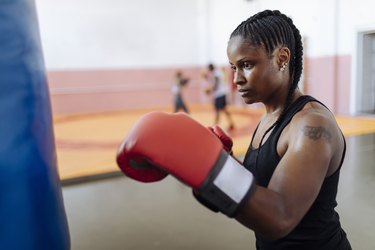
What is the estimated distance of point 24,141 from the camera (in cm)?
106

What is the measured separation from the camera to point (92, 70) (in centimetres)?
888

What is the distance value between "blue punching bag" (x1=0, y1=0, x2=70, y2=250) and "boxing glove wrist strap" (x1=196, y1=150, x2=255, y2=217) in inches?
26.6

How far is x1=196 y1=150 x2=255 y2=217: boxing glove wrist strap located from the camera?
59 centimetres

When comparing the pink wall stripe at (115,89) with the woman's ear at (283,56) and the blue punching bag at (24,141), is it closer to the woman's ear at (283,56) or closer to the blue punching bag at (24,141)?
the blue punching bag at (24,141)

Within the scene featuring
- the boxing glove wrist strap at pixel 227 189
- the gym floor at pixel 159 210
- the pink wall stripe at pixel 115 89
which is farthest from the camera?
the pink wall stripe at pixel 115 89

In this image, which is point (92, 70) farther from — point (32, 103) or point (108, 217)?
point (32, 103)

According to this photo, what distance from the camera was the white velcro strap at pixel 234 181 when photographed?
0.59m

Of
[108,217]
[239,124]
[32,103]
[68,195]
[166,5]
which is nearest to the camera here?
[32,103]

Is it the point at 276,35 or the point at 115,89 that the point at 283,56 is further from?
the point at 115,89

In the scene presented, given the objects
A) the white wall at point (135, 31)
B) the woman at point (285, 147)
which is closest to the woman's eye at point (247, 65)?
the woman at point (285, 147)

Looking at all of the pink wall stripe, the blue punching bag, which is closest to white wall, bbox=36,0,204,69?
the pink wall stripe

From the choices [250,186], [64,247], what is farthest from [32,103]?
[250,186]

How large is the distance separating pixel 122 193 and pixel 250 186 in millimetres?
2273

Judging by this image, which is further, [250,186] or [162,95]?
[162,95]
